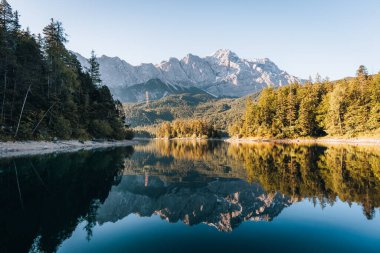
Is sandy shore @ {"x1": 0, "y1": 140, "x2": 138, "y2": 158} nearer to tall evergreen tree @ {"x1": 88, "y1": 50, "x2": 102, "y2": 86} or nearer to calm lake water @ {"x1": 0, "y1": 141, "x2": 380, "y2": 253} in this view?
calm lake water @ {"x1": 0, "y1": 141, "x2": 380, "y2": 253}

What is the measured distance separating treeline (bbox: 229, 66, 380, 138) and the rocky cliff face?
79.0m

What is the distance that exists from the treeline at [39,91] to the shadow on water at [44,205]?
30.8 metres

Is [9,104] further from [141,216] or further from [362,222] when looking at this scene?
[362,222]

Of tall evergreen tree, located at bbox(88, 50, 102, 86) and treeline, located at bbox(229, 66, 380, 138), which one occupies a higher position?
tall evergreen tree, located at bbox(88, 50, 102, 86)

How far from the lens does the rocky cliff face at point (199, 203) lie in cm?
1377

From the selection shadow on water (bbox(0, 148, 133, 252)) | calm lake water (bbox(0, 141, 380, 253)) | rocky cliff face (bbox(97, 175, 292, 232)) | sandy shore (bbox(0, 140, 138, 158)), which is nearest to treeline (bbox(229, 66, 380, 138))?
calm lake water (bbox(0, 141, 380, 253))

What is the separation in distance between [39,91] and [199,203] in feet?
204

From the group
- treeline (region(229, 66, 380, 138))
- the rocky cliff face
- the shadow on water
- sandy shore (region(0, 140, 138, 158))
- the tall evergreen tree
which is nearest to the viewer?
the shadow on water

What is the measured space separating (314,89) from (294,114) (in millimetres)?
16268

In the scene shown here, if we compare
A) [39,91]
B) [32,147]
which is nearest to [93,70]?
[39,91]

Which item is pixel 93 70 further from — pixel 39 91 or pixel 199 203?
pixel 199 203

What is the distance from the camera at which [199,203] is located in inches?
661

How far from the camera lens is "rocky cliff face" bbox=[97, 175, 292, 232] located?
13766 millimetres

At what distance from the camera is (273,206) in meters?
15.1
